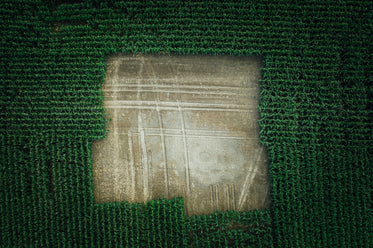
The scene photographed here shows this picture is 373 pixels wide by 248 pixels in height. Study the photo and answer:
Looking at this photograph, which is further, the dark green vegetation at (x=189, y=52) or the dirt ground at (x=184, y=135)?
the dirt ground at (x=184, y=135)

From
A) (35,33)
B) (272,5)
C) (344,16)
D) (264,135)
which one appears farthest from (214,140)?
(35,33)

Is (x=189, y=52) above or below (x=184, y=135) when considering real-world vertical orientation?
above

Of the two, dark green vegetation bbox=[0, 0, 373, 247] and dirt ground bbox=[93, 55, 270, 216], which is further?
dirt ground bbox=[93, 55, 270, 216]

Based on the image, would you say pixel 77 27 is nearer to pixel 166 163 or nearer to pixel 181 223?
pixel 166 163
